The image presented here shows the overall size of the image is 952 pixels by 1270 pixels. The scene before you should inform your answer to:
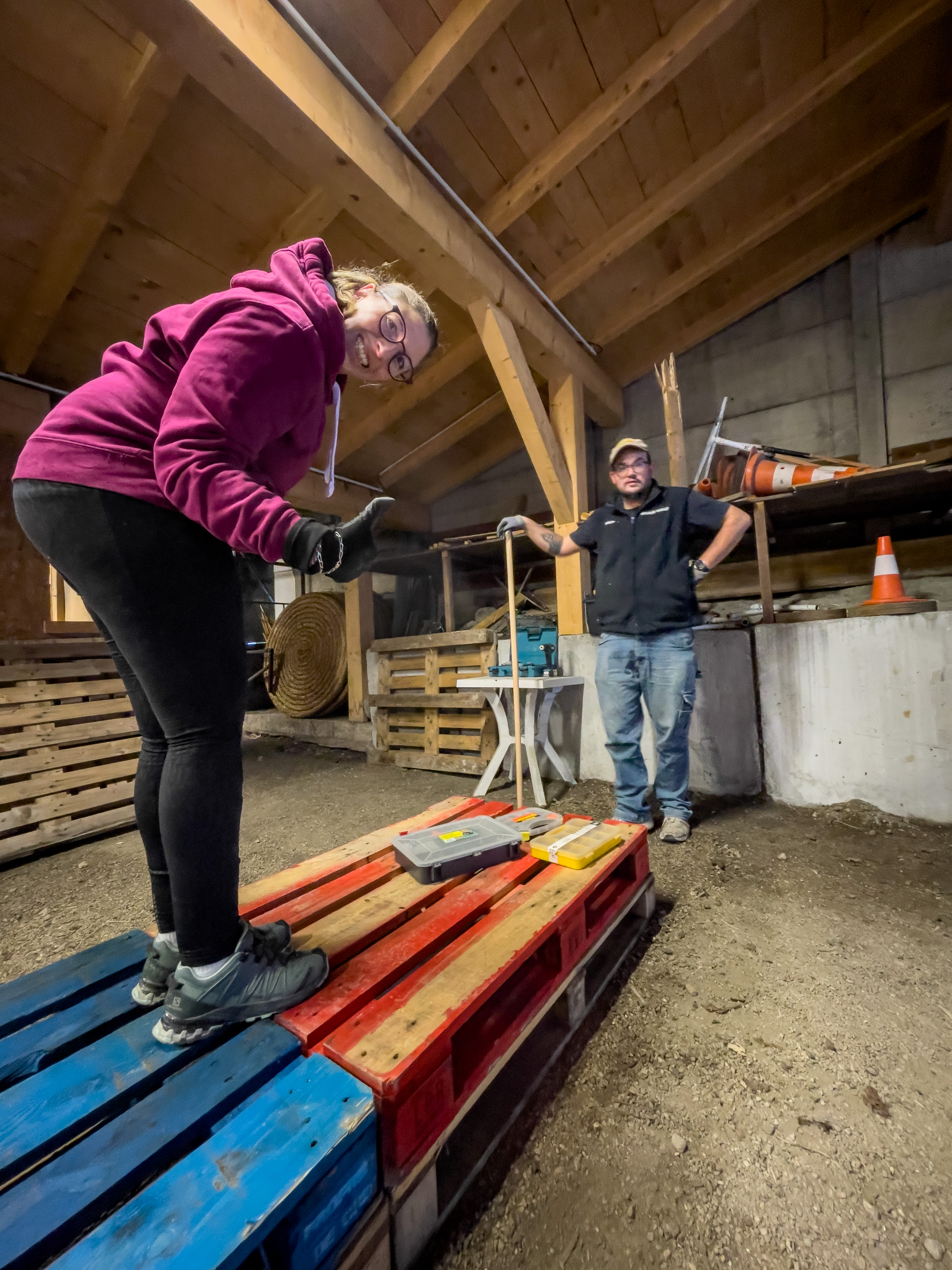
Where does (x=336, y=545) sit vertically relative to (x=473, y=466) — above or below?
below

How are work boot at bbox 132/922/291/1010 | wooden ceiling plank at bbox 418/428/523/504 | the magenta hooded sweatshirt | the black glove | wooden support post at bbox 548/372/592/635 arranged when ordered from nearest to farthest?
the magenta hooded sweatshirt, the black glove, work boot at bbox 132/922/291/1010, wooden support post at bbox 548/372/592/635, wooden ceiling plank at bbox 418/428/523/504

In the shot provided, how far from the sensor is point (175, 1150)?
70 centimetres

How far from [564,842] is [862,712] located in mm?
1918

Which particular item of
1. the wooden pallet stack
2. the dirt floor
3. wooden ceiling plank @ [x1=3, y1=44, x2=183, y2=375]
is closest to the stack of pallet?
the dirt floor

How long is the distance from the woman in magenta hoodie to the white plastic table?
2.01 meters

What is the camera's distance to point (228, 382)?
0.77 m

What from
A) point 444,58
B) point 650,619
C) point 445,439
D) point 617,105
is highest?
point 617,105

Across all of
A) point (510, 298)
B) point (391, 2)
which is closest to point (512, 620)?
point (510, 298)

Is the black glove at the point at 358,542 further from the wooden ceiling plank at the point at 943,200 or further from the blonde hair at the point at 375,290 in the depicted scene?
the wooden ceiling plank at the point at 943,200

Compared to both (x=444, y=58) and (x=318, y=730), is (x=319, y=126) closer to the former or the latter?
(x=444, y=58)

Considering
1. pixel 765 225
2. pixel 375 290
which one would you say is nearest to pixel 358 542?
pixel 375 290

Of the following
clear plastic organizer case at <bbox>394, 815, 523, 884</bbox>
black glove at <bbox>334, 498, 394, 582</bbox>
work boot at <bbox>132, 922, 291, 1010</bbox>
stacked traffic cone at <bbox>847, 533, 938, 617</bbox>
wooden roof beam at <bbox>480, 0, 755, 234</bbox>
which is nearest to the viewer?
black glove at <bbox>334, 498, 394, 582</bbox>

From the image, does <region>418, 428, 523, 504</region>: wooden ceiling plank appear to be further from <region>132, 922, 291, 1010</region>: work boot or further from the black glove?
<region>132, 922, 291, 1010</region>: work boot

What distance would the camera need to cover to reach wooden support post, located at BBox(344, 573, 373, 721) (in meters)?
4.79
